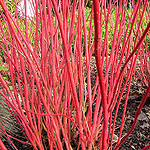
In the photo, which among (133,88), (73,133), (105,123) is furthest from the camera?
(133,88)

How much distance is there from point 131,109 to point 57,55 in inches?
37.3

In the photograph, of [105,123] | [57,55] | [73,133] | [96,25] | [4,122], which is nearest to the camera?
[96,25]

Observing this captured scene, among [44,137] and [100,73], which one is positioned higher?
[100,73]

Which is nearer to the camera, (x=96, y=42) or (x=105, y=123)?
(x=96, y=42)

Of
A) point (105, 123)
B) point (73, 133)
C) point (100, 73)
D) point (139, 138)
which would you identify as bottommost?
point (139, 138)

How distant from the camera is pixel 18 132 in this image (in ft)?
4.53

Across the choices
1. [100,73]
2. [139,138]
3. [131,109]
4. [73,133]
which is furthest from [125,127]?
[100,73]

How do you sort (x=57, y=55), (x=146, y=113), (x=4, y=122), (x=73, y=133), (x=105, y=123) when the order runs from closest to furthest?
(x=105, y=123), (x=57, y=55), (x=73, y=133), (x=4, y=122), (x=146, y=113)

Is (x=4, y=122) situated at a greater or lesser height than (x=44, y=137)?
greater

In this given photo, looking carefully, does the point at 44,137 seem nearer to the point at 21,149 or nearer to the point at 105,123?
the point at 21,149

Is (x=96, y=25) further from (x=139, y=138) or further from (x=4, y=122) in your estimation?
(x=4, y=122)

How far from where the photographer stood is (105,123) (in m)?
0.51

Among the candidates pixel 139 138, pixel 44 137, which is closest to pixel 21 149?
pixel 44 137

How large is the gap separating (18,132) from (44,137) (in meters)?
0.24
